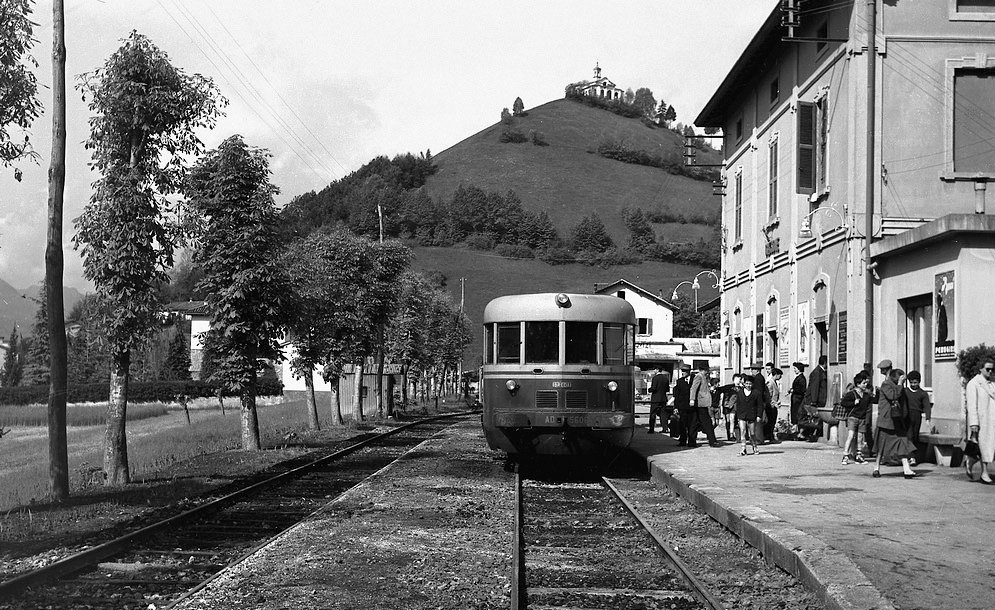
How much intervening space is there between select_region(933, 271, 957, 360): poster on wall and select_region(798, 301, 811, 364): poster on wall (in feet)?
22.3

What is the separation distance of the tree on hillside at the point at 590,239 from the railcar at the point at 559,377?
11950 centimetres

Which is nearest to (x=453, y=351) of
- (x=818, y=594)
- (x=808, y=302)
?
(x=808, y=302)

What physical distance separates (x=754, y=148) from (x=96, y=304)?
2120 cm

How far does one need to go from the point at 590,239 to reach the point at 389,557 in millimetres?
128583

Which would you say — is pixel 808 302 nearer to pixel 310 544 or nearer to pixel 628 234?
pixel 310 544

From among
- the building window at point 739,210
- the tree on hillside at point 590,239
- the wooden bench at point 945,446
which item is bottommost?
the wooden bench at point 945,446

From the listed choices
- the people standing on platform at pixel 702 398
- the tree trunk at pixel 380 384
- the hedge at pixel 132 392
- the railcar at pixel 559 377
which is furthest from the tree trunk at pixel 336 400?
the hedge at pixel 132 392

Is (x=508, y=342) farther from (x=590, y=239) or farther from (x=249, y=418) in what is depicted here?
(x=590, y=239)

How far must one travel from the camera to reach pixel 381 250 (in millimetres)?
39344

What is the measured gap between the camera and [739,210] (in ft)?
114

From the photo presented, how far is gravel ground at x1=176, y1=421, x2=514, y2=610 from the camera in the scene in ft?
27.5

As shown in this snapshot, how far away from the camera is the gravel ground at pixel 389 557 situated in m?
8.38

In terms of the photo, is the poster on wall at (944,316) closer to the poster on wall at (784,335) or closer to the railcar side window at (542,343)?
the railcar side window at (542,343)

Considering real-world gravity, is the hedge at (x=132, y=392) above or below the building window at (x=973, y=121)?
below
